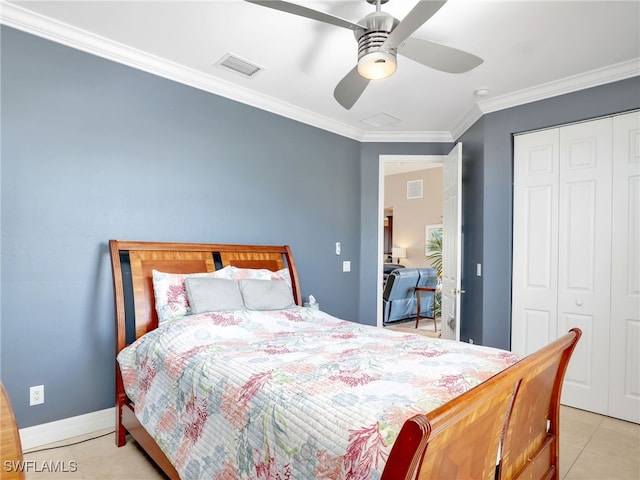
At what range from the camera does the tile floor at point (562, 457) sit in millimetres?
2049

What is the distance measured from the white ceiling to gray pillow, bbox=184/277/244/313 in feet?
5.38

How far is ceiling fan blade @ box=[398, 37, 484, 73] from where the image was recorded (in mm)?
1927

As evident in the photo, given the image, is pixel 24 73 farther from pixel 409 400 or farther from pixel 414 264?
pixel 414 264

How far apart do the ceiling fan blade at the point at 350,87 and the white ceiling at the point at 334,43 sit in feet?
1.10

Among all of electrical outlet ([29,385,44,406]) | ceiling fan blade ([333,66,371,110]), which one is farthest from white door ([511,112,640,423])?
electrical outlet ([29,385,44,406])

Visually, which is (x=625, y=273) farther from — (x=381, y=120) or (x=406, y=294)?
(x=406, y=294)

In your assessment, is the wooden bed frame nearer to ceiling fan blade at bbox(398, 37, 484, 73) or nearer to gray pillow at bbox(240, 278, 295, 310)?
gray pillow at bbox(240, 278, 295, 310)

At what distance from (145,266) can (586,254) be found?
3.39 metres

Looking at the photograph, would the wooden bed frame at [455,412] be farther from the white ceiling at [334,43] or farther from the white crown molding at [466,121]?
the white crown molding at [466,121]

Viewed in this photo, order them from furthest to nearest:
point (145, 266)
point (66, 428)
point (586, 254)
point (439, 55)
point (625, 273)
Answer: point (586, 254) < point (625, 273) < point (145, 266) < point (66, 428) < point (439, 55)

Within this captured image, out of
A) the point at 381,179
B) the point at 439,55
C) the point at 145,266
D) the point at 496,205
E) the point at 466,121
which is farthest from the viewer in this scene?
the point at 381,179

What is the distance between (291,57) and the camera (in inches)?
107

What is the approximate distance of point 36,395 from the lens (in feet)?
7.57

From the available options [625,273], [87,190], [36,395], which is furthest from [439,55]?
[36,395]
